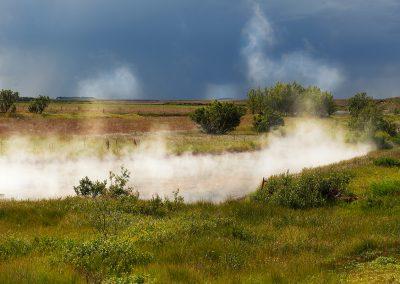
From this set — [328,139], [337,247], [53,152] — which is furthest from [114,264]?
[328,139]

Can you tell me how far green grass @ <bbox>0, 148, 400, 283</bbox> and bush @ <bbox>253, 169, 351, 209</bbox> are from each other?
57 centimetres

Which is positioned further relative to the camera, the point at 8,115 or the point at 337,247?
the point at 8,115

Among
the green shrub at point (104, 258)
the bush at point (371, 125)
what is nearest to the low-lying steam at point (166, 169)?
the bush at point (371, 125)

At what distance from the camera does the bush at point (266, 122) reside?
3135 inches

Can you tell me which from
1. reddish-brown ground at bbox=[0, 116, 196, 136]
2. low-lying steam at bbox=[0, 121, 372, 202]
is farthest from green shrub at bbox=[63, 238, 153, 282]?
reddish-brown ground at bbox=[0, 116, 196, 136]

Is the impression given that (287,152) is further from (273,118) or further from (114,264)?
(114,264)

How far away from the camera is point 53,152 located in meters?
44.0

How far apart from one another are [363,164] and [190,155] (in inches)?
761

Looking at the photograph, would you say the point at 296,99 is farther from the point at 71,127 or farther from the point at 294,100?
the point at 71,127

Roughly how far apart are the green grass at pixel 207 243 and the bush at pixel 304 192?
0.57 m

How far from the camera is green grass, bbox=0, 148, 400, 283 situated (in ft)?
27.9

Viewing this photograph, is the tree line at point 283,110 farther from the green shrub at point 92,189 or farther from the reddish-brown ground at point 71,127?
the green shrub at point 92,189

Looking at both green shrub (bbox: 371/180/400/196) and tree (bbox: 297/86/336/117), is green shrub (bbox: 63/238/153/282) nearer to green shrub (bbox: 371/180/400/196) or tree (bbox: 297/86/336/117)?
green shrub (bbox: 371/180/400/196)

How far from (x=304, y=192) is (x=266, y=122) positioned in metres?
61.7
